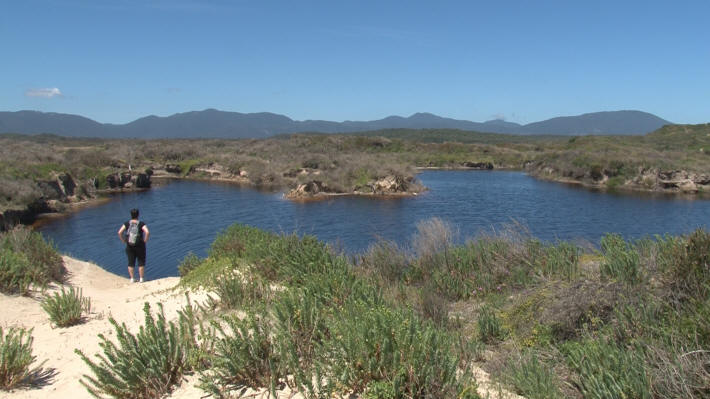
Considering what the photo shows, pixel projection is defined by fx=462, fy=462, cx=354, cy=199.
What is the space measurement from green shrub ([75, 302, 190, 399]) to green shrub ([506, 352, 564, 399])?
11.5 feet

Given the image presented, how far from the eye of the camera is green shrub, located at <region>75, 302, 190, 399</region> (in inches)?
181

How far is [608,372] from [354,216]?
2624 centimetres

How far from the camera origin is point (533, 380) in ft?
14.6

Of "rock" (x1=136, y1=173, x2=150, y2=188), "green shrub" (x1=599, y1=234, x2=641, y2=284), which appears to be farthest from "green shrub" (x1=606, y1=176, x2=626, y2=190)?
"rock" (x1=136, y1=173, x2=150, y2=188)

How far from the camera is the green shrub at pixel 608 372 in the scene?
4.02 meters

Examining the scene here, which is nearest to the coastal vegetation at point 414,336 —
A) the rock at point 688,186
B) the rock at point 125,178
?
the rock at point 125,178

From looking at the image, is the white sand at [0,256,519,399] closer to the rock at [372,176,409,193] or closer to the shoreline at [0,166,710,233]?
the shoreline at [0,166,710,233]

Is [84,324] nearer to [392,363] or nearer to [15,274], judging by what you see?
[15,274]

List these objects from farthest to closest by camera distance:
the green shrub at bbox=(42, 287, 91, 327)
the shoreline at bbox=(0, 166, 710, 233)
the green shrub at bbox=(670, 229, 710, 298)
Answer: the shoreline at bbox=(0, 166, 710, 233) < the green shrub at bbox=(42, 287, 91, 327) < the green shrub at bbox=(670, 229, 710, 298)

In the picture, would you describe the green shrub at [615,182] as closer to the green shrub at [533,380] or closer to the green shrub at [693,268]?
the green shrub at [693,268]

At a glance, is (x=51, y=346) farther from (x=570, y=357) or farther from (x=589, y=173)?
(x=589, y=173)

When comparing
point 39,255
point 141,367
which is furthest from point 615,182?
point 141,367

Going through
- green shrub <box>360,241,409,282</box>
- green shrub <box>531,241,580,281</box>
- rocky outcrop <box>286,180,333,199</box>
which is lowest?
rocky outcrop <box>286,180,333,199</box>

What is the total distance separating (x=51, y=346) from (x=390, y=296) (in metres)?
4.80
